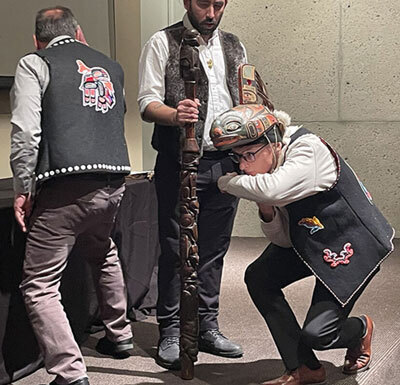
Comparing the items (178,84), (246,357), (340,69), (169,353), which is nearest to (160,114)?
(178,84)

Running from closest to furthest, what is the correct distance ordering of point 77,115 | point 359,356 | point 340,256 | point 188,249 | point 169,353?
1. point 340,256
2. point 77,115
3. point 188,249
4. point 359,356
5. point 169,353

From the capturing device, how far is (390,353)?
10.6ft

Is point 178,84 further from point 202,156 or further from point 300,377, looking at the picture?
point 300,377

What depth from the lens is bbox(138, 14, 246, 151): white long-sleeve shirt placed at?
119 inches

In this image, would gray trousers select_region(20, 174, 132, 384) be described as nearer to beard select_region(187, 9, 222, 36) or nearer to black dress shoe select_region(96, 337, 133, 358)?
black dress shoe select_region(96, 337, 133, 358)

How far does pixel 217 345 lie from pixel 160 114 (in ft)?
3.10

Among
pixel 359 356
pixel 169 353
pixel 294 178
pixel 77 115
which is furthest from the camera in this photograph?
pixel 169 353

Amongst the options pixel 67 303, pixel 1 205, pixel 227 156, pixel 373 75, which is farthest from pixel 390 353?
pixel 373 75

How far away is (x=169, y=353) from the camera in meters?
3.11

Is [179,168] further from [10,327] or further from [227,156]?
[10,327]

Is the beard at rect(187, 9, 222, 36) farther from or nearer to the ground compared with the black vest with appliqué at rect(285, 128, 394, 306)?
farther from the ground

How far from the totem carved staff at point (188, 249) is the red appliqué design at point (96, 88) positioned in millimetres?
266

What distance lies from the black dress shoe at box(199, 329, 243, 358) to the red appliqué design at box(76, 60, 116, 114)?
1.01 m

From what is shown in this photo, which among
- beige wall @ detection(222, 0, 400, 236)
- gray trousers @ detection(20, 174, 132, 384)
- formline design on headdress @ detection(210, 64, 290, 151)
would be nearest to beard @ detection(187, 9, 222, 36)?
formline design on headdress @ detection(210, 64, 290, 151)
